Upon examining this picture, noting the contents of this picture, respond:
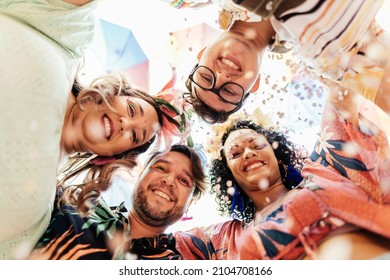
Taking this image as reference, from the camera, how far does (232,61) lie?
0.91m

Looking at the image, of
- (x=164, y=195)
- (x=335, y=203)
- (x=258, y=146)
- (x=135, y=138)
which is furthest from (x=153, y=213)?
(x=335, y=203)

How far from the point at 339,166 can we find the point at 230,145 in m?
0.23

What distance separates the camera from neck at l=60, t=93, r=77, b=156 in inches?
33.8

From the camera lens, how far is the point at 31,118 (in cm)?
71

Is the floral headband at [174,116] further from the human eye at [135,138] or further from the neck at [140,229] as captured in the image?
the neck at [140,229]

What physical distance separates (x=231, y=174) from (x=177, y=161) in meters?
0.12

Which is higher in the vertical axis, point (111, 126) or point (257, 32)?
point (257, 32)

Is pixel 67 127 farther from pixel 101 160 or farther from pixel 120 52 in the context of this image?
pixel 120 52

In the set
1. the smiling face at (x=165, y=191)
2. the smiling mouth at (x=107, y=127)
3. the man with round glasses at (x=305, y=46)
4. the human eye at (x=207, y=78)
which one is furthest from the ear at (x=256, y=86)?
the smiling mouth at (x=107, y=127)

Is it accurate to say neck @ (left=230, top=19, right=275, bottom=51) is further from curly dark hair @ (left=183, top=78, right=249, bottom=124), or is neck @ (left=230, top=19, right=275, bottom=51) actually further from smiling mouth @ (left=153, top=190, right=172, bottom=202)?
smiling mouth @ (left=153, top=190, right=172, bottom=202)

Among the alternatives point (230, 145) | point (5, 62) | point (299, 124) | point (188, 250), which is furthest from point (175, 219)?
point (5, 62)

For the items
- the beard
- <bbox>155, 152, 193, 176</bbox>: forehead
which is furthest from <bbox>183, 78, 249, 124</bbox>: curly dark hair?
the beard

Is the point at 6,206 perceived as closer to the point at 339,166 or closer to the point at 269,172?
the point at 269,172

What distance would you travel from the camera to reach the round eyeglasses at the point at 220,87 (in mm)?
924
